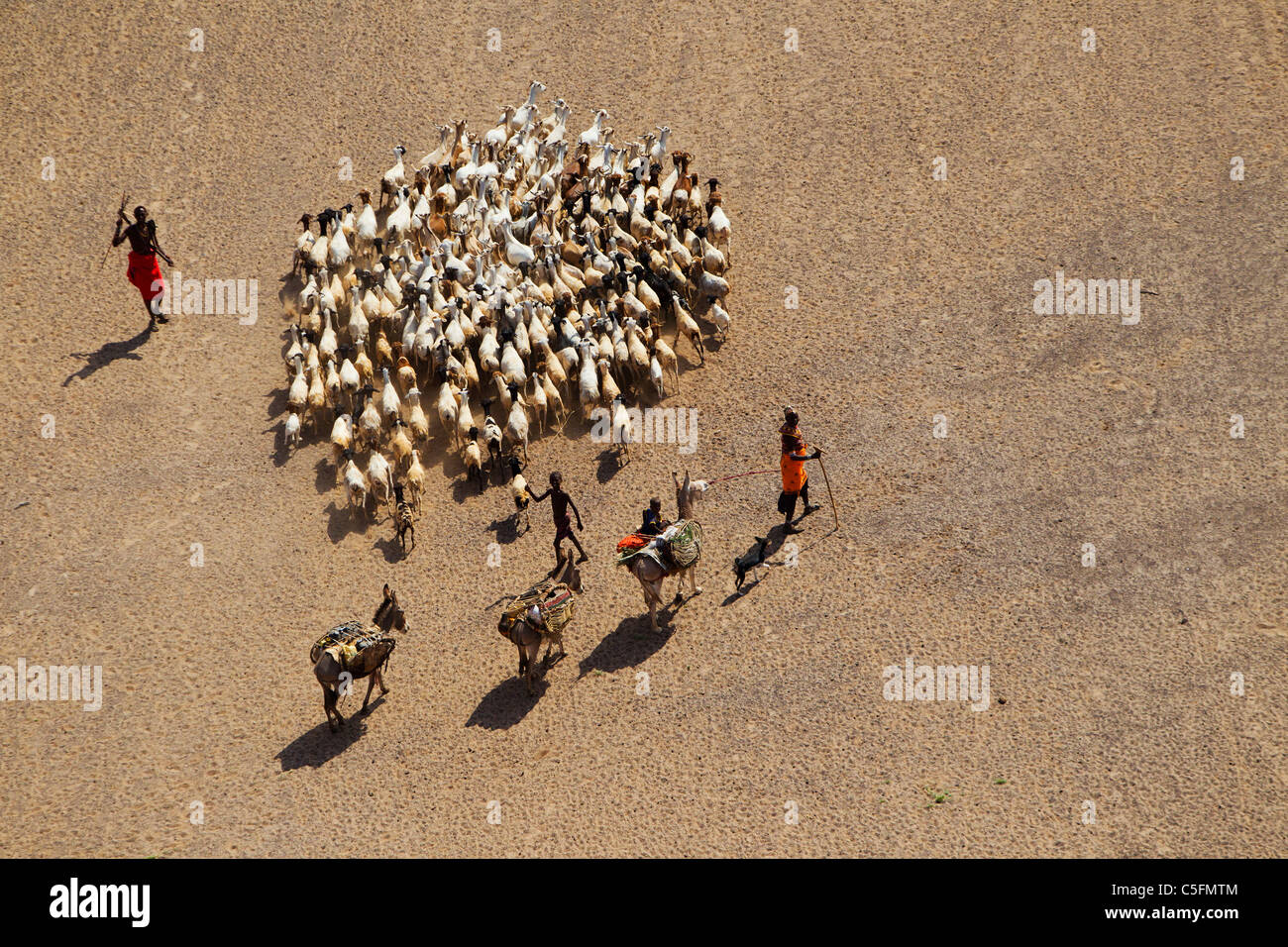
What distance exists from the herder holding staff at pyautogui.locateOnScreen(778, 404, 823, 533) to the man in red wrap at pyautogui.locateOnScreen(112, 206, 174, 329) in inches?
457

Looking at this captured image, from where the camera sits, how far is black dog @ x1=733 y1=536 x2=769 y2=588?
15.7m

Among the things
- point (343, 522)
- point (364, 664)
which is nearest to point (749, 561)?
point (364, 664)

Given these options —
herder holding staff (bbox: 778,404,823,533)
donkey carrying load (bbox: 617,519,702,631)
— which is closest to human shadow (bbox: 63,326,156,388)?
donkey carrying load (bbox: 617,519,702,631)

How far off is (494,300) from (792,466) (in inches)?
250

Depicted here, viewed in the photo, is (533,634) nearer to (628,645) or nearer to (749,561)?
(628,645)

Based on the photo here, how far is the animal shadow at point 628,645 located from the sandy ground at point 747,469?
7cm

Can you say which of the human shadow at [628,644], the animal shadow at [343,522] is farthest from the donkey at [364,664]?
the animal shadow at [343,522]

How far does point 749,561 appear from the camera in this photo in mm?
16062

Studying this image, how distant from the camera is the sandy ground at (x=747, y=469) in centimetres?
1351

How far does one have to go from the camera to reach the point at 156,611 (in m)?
16.9

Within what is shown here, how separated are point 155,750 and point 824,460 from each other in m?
9.64

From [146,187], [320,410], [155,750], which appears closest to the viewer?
[155,750]

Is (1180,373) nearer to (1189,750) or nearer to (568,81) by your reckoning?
(1189,750)

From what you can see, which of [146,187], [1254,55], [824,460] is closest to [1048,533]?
[824,460]
